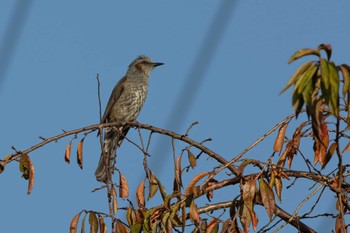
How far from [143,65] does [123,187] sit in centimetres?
562

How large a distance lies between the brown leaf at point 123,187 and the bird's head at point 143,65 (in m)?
5.38

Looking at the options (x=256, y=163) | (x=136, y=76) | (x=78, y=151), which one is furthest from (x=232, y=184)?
(x=136, y=76)

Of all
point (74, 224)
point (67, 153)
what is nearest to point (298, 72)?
point (74, 224)

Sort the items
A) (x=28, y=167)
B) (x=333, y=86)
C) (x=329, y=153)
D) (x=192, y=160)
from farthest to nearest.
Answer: (x=28, y=167) < (x=192, y=160) < (x=329, y=153) < (x=333, y=86)

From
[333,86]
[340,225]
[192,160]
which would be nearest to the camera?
[333,86]

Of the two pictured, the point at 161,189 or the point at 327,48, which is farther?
the point at 161,189

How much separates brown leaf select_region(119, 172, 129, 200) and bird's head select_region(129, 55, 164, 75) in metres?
5.38

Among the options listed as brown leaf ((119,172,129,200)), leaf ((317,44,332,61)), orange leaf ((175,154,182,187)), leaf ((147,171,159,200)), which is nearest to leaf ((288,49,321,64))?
leaf ((317,44,332,61))

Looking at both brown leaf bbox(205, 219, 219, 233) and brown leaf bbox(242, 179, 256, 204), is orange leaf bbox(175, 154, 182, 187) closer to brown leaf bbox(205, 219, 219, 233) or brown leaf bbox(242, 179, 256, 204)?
brown leaf bbox(205, 219, 219, 233)

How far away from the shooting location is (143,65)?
10.3m

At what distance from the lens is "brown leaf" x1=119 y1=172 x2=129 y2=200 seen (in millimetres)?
4719

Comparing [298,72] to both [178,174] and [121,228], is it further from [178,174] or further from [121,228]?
[121,228]

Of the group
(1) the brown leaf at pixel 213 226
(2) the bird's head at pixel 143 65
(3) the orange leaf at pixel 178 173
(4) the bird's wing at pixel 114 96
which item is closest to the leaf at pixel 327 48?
(1) the brown leaf at pixel 213 226

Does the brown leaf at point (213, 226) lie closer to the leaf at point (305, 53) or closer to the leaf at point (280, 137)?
the leaf at point (280, 137)
